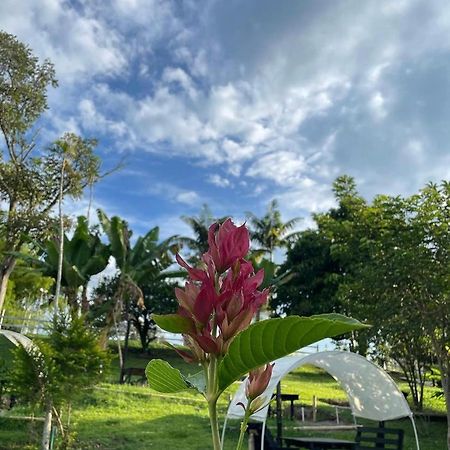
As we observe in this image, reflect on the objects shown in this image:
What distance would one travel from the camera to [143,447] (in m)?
8.80

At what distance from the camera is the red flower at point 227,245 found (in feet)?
2.14

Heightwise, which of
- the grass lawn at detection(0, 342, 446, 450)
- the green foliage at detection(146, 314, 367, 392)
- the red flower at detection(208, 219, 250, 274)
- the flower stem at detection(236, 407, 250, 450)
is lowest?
the grass lawn at detection(0, 342, 446, 450)

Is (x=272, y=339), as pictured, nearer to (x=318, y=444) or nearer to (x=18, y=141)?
(x=318, y=444)

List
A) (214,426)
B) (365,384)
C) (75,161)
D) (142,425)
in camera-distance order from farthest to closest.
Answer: (75,161) → (142,425) → (365,384) → (214,426)

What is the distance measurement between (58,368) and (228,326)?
7.89 metres

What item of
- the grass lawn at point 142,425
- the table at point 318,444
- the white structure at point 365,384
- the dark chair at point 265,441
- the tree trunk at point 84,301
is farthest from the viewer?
the tree trunk at point 84,301

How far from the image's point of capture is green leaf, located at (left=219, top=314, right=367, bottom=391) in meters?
0.59

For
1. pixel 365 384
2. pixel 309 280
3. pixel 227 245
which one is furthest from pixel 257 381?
pixel 309 280

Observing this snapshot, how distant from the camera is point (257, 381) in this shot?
2.27 ft

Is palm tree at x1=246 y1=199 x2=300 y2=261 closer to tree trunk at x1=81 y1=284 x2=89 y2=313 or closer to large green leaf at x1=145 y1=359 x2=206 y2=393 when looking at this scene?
tree trunk at x1=81 y1=284 x2=89 y2=313

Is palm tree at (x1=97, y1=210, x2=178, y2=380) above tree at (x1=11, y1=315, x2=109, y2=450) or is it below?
above

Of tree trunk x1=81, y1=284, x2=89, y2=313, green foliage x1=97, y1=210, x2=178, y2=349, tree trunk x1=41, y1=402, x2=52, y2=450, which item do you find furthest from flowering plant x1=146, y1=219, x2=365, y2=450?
tree trunk x1=81, y1=284, x2=89, y2=313

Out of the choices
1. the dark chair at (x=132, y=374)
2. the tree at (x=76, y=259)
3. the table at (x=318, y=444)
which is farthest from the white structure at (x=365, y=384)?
the dark chair at (x=132, y=374)

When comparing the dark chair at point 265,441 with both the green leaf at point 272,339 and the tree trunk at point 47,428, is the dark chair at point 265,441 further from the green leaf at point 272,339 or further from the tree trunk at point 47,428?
the green leaf at point 272,339
